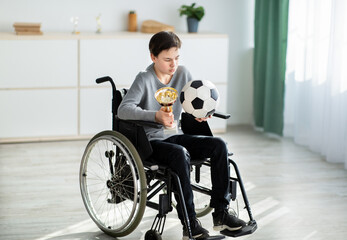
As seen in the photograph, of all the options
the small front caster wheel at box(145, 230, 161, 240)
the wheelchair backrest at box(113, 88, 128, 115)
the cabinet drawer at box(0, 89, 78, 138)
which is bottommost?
the small front caster wheel at box(145, 230, 161, 240)

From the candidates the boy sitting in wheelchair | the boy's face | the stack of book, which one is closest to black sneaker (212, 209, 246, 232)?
the boy sitting in wheelchair

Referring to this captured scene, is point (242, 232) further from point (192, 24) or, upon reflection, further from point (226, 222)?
point (192, 24)

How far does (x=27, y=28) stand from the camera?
4.82 meters

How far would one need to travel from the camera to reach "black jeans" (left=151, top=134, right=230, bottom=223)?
9.19 feet

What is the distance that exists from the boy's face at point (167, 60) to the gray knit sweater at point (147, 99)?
0.07 metres

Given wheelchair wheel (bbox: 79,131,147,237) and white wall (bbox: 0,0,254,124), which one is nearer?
wheelchair wheel (bbox: 79,131,147,237)

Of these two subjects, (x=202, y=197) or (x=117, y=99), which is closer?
(x=117, y=99)

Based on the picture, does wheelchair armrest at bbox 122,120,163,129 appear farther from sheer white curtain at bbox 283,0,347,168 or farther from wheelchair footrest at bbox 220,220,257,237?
sheer white curtain at bbox 283,0,347,168

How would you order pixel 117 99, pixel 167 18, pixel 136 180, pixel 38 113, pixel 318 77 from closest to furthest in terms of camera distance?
pixel 136 180, pixel 117 99, pixel 318 77, pixel 38 113, pixel 167 18

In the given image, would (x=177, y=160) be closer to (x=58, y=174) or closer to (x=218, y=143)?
(x=218, y=143)

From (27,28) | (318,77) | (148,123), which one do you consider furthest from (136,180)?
(27,28)

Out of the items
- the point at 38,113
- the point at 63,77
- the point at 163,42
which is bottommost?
the point at 38,113

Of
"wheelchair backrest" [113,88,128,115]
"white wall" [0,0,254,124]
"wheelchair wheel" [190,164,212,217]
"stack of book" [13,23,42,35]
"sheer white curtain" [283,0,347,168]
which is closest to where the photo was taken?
"wheelchair backrest" [113,88,128,115]

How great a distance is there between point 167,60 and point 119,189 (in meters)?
0.64
